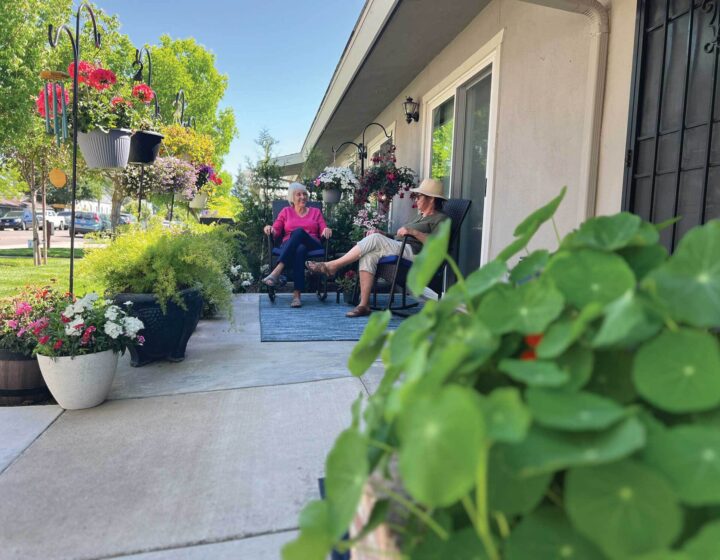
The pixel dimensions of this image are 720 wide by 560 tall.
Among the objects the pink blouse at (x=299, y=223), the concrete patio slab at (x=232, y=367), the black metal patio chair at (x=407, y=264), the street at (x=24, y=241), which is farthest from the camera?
the street at (x=24, y=241)

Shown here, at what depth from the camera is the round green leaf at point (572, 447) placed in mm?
348

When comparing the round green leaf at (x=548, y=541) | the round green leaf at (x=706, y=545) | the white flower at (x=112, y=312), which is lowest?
the white flower at (x=112, y=312)

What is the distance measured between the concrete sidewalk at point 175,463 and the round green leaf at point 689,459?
1058 millimetres

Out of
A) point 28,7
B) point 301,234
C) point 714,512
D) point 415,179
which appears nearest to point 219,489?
point 714,512

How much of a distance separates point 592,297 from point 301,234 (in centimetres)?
405

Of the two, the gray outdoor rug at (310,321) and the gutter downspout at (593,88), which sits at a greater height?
the gutter downspout at (593,88)

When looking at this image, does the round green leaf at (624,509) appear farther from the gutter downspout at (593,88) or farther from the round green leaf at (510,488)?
the gutter downspout at (593,88)

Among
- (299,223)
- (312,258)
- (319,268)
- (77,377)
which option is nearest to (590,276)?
(77,377)

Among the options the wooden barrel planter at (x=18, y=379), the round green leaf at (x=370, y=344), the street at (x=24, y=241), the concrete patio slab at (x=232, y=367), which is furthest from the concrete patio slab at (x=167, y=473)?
the street at (x=24, y=241)

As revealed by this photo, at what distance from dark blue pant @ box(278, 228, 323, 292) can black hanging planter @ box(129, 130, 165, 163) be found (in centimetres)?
150

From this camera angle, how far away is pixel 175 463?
5.33ft

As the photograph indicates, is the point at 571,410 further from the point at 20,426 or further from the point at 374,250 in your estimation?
the point at 374,250

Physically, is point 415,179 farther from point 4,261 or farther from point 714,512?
point 4,261

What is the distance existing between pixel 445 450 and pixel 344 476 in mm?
141
